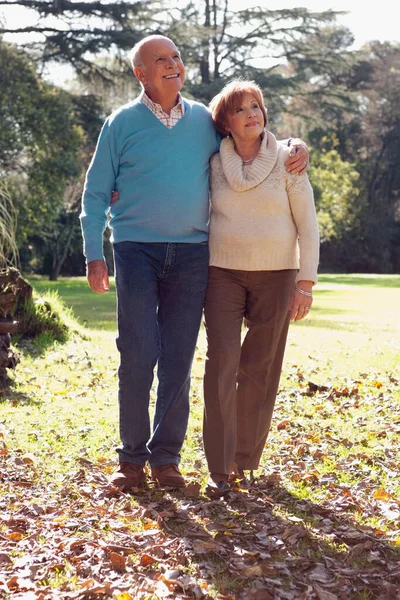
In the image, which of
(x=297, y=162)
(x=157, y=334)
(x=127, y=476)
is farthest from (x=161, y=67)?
(x=127, y=476)

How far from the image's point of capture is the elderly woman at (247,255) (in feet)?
13.1

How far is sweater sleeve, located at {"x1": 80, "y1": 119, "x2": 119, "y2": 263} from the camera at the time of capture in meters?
4.00

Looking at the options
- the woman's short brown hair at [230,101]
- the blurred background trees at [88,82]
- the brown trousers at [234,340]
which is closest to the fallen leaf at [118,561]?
the brown trousers at [234,340]

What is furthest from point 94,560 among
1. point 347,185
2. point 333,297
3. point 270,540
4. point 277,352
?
point 347,185

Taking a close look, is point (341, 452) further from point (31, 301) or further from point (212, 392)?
point (31, 301)

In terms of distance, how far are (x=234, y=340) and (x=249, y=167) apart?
2.63 feet

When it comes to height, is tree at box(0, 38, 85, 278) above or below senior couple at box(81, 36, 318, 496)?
above

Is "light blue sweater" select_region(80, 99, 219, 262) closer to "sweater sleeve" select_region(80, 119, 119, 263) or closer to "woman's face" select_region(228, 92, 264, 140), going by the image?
"sweater sleeve" select_region(80, 119, 119, 263)

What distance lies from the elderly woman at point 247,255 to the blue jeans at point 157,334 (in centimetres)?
12

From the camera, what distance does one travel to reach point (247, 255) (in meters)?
4.01

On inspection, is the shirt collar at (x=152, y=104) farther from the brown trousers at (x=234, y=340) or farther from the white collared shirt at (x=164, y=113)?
the brown trousers at (x=234, y=340)

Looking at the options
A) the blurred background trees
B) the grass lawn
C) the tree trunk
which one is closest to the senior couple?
the grass lawn

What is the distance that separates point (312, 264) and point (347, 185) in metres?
35.7

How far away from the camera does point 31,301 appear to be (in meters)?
10.2
